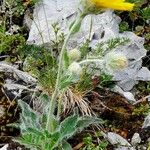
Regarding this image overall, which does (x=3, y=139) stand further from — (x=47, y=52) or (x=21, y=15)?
(x=21, y=15)

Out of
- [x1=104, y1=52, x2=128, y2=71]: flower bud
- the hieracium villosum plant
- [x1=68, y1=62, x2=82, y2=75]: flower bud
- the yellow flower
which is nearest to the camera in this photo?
the yellow flower

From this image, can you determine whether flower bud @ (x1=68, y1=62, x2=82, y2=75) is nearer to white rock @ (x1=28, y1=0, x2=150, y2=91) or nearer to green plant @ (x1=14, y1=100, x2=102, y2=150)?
green plant @ (x1=14, y1=100, x2=102, y2=150)

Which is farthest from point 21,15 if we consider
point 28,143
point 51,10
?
point 28,143

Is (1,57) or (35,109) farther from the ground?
(1,57)

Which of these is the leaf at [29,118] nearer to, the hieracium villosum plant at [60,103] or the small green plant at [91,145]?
the hieracium villosum plant at [60,103]

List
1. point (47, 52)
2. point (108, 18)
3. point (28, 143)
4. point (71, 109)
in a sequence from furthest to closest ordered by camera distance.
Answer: point (108, 18) < point (47, 52) < point (71, 109) < point (28, 143)

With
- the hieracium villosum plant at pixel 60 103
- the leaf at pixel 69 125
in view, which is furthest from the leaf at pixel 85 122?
the leaf at pixel 69 125

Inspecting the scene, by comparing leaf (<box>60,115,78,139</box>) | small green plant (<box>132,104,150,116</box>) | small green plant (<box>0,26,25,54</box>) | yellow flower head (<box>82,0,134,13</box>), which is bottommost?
small green plant (<box>132,104,150,116</box>)

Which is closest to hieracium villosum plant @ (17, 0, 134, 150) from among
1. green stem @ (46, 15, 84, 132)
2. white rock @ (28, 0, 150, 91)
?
green stem @ (46, 15, 84, 132)
